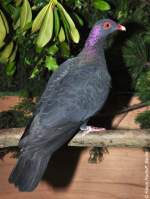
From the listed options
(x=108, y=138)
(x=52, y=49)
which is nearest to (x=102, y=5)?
(x=52, y=49)

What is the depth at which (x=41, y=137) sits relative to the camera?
0.84m

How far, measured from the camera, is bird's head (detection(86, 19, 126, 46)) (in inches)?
40.1

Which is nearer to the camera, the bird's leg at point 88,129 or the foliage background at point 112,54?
the bird's leg at point 88,129

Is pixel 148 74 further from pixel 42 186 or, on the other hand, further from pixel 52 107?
pixel 42 186

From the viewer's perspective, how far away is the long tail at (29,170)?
804mm

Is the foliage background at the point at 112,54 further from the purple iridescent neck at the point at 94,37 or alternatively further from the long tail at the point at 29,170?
the long tail at the point at 29,170

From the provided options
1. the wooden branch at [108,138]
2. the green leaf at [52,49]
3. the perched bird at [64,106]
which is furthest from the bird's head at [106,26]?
the wooden branch at [108,138]

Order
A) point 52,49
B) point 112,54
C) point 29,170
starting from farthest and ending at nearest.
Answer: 1. point 112,54
2. point 52,49
3. point 29,170

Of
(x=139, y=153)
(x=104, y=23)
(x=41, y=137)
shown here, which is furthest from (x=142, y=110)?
(x=41, y=137)

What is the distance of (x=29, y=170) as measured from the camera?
2.68 feet

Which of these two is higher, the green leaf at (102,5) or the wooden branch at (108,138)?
the green leaf at (102,5)

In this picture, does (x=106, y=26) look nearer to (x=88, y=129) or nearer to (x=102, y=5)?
(x=102, y=5)

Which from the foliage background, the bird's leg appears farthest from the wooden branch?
the foliage background

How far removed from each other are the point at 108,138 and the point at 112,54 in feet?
1.26
